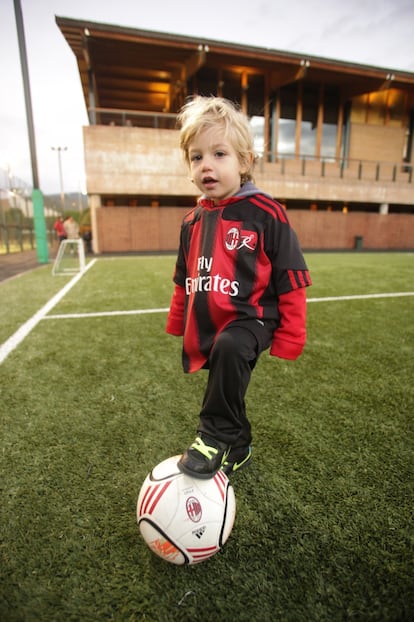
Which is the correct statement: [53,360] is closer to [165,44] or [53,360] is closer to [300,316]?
[300,316]

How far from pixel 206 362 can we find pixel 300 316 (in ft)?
1.66

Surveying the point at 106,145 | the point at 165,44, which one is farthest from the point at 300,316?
the point at 165,44

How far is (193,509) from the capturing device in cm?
131

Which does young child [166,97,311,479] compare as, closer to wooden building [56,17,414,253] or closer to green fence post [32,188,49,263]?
green fence post [32,188,49,263]

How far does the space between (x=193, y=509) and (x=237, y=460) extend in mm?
513

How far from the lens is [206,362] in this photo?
5.73ft

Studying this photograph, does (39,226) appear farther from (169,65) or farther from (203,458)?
(203,458)

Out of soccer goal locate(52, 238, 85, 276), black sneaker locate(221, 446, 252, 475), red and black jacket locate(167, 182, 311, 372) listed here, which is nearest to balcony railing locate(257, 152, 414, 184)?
soccer goal locate(52, 238, 85, 276)

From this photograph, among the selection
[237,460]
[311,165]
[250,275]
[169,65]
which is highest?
[169,65]

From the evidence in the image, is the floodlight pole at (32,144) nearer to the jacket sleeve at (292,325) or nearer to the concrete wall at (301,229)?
the concrete wall at (301,229)

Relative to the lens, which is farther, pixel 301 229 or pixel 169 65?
pixel 301 229

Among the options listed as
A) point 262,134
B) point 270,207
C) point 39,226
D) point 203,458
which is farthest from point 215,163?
point 262,134

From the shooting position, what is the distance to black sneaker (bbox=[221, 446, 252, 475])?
171 centimetres

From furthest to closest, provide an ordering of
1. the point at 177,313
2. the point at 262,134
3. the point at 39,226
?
1. the point at 262,134
2. the point at 39,226
3. the point at 177,313
